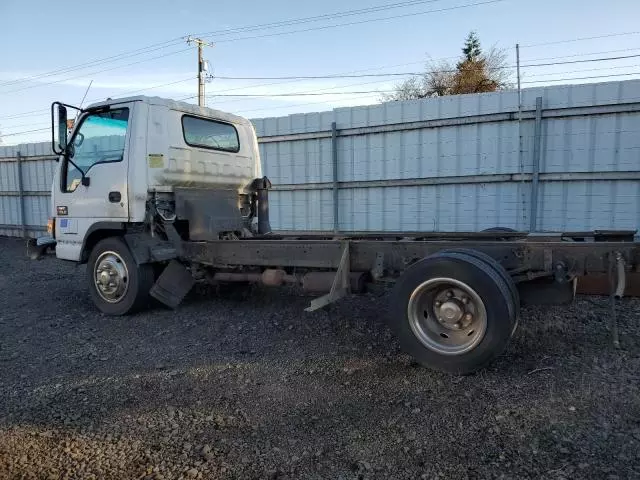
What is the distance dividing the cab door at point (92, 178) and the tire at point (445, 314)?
368 cm

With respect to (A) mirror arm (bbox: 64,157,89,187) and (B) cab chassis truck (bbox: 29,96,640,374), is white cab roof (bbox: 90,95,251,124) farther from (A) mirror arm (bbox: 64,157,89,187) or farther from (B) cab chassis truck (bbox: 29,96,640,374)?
(A) mirror arm (bbox: 64,157,89,187)

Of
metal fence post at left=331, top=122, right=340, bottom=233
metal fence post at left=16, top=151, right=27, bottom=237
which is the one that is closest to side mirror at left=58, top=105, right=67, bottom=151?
metal fence post at left=331, top=122, right=340, bottom=233

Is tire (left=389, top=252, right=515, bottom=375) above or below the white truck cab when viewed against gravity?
below

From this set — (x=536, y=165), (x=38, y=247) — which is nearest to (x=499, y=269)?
(x=536, y=165)

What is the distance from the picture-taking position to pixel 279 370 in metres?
4.34

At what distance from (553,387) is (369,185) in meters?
6.67

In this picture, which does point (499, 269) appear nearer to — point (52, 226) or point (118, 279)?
point (118, 279)

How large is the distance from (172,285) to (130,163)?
1.54 m

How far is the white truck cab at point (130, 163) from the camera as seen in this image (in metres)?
6.07

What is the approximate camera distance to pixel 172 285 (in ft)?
20.8

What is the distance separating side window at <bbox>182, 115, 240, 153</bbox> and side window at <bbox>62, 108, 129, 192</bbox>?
77cm

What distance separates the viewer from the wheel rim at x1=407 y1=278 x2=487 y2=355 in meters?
4.06

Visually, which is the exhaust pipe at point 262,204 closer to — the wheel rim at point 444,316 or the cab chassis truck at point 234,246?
the cab chassis truck at point 234,246

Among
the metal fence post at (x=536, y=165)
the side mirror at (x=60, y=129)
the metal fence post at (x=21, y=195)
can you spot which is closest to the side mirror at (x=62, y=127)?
the side mirror at (x=60, y=129)
